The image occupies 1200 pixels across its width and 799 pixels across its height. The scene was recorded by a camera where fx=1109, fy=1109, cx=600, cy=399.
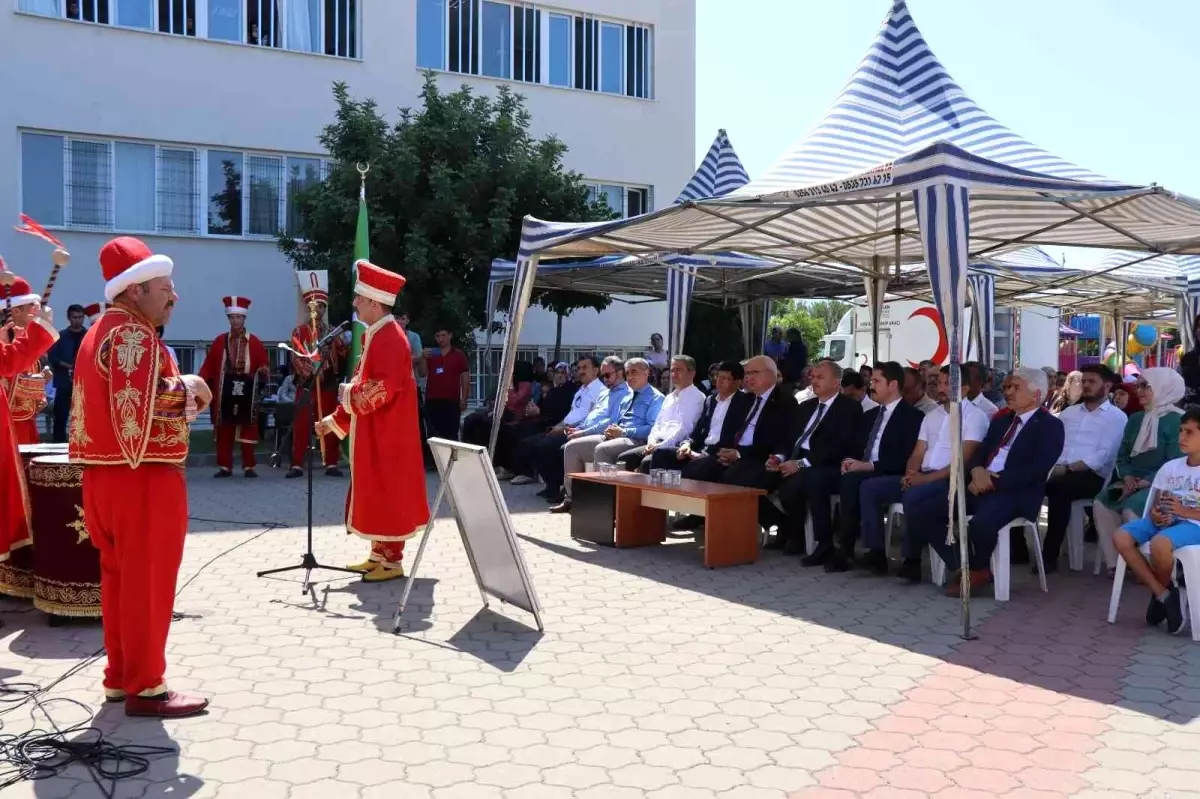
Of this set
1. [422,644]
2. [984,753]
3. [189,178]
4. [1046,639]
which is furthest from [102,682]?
[189,178]

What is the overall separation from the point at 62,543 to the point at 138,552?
71.6 inches

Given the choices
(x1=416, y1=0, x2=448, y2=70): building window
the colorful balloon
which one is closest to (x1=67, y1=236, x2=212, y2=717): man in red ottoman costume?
(x1=416, y1=0, x2=448, y2=70): building window

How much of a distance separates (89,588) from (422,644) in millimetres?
1841

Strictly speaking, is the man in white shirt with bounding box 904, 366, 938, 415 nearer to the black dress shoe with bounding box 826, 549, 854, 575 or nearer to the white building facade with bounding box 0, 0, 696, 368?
the black dress shoe with bounding box 826, 549, 854, 575

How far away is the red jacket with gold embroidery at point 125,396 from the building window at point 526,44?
58.2 feet

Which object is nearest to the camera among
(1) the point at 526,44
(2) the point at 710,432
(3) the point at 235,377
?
(2) the point at 710,432

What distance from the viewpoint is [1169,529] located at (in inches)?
246

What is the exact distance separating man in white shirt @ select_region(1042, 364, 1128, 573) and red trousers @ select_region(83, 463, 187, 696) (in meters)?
6.11

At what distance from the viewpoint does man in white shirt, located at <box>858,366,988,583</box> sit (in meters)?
7.75

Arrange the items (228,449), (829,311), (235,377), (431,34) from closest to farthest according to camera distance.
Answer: (235,377) → (228,449) → (431,34) → (829,311)

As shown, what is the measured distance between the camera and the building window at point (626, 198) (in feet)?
72.0

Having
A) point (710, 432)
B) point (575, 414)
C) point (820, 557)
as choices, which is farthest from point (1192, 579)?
point (575, 414)

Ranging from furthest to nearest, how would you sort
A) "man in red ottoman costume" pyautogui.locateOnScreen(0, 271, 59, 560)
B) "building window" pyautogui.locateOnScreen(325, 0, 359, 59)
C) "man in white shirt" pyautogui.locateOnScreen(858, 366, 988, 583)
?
"building window" pyautogui.locateOnScreen(325, 0, 359, 59) → "man in white shirt" pyautogui.locateOnScreen(858, 366, 988, 583) → "man in red ottoman costume" pyautogui.locateOnScreen(0, 271, 59, 560)

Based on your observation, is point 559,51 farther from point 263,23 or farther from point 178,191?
point 178,191
